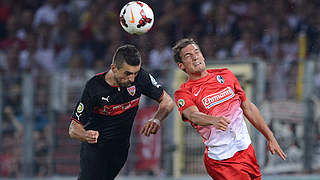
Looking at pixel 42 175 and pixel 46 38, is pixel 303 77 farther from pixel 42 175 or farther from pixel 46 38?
pixel 46 38

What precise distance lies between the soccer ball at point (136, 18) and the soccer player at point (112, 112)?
643mm

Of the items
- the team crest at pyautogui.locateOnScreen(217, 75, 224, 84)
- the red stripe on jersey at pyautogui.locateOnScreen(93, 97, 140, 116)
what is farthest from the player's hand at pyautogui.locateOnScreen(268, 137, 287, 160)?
the red stripe on jersey at pyautogui.locateOnScreen(93, 97, 140, 116)

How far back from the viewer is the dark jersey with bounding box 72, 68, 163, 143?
6652mm

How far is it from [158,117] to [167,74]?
11.9 ft

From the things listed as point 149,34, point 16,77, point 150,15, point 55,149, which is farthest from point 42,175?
point 150,15

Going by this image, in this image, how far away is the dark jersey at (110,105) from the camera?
665cm

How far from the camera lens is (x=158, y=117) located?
22.9 feet

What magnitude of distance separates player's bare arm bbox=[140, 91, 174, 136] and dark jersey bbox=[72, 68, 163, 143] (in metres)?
0.10

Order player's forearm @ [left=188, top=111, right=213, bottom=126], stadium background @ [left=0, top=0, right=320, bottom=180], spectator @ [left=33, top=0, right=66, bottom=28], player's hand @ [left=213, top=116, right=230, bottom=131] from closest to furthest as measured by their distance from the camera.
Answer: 1. player's hand @ [left=213, top=116, right=230, bottom=131]
2. player's forearm @ [left=188, top=111, right=213, bottom=126]
3. stadium background @ [left=0, top=0, right=320, bottom=180]
4. spectator @ [left=33, top=0, right=66, bottom=28]

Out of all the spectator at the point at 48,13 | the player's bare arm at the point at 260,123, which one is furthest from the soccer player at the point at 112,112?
the spectator at the point at 48,13

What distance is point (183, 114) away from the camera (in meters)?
6.46

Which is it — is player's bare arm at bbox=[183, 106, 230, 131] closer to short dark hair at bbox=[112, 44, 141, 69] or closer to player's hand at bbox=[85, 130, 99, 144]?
short dark hair at bbox=[112, 44, 141, 69]

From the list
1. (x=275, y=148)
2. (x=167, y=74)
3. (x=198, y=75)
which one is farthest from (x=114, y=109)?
(x=167, y=74)

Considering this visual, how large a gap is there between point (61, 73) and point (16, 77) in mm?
1037
